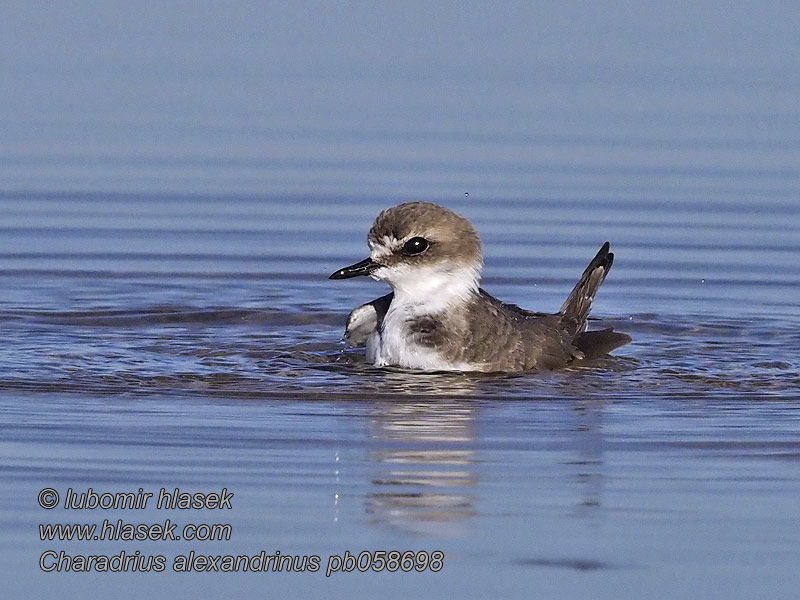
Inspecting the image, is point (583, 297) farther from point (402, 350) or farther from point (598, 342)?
point (402, 350)

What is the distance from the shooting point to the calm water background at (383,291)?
31.5 ft

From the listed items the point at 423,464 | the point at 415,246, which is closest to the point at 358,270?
the point at 415,246

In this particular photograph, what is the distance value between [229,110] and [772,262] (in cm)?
796

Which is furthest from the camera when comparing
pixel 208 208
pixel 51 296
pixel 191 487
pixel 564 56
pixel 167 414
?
pixel 564 56

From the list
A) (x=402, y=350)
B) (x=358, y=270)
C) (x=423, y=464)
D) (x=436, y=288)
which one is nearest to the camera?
(x=423, y=464)

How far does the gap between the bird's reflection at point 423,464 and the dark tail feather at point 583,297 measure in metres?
1.95

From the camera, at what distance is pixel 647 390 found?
42.5 feet

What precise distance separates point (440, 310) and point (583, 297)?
4.37 ft

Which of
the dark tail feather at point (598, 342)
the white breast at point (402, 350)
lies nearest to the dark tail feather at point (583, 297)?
the dark tail feather at point (598, 342)

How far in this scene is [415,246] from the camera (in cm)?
1351

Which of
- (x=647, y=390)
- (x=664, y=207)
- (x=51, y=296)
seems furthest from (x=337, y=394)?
(x=664, y=207)

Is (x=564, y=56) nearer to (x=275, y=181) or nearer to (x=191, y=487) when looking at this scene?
(x=275, y=181)

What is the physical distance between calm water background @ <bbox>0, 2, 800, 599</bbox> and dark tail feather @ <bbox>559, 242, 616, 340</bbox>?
40 cm

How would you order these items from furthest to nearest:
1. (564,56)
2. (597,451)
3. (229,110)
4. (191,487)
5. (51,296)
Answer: (564,56)
(229,110)
(51,296)
(597,451)
(191,487)
